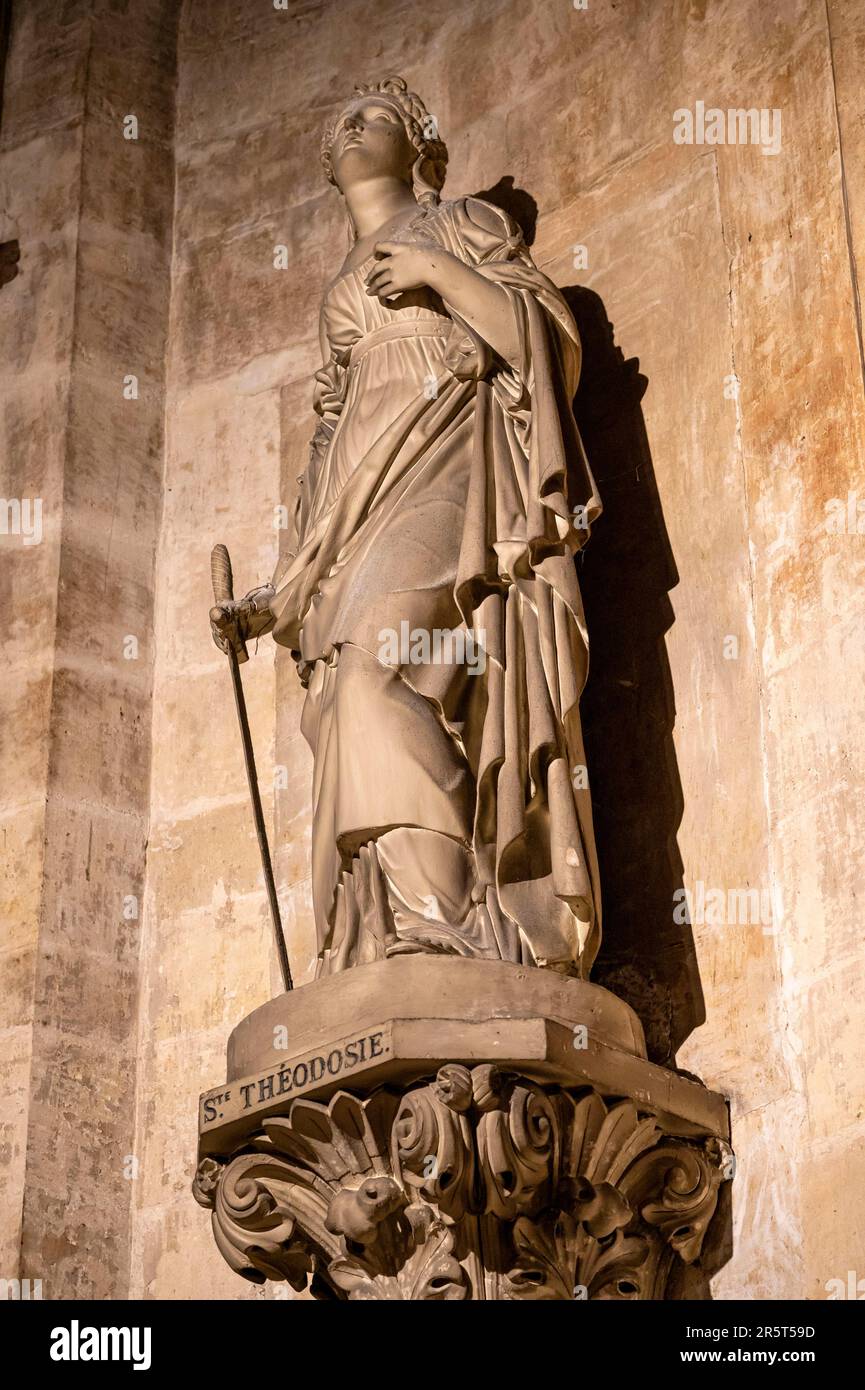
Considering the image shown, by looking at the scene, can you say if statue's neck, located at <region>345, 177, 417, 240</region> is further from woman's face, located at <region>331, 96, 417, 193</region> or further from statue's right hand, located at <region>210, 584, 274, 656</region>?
statue's right hand, located at <region>210, 584, 274, 656</region>

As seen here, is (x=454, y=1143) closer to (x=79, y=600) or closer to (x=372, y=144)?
(x=79, y=600)

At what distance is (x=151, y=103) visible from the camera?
7.07 metres

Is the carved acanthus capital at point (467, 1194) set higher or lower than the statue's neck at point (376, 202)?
lower

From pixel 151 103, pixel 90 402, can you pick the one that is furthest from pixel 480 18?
pixel 90 402

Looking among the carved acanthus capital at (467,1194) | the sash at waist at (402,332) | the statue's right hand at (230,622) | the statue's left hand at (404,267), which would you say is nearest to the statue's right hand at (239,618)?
the statue's right hand at (230,622)

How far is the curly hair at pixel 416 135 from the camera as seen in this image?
5.81 m

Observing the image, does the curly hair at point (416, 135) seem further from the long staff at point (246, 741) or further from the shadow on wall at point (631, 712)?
the long staff at point (246, 741)

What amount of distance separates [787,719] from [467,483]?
2.70 feet

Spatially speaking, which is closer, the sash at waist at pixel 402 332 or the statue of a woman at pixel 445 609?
the statue of a woman at pixel 445 609

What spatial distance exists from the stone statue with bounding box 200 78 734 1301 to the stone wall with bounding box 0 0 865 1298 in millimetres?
375

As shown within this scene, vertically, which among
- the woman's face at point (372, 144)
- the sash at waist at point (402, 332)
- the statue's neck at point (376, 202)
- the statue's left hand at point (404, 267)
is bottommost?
the sash at waist at point (402, 332)

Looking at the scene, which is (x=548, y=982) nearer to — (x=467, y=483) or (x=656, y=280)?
(x=467, y=483)

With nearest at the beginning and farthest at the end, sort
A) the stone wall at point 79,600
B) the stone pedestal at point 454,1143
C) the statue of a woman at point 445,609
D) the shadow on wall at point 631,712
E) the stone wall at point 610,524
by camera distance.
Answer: the stone pedestal at point 454,1143, the statue of a woman at point 445,609, the stone wall at point 610,524, the shadow on wall at point 631,712, the stone wall at point 79,600

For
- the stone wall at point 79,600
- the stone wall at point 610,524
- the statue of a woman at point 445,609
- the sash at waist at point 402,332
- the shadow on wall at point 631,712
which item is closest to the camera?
the statue of a woman at point 445,609
